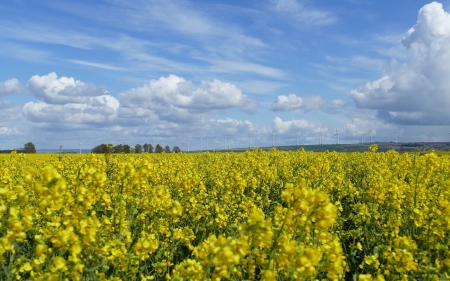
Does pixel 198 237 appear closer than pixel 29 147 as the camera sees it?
Yes

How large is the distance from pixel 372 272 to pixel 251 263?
54.7 inches

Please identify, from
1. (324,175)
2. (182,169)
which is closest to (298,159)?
(324,175)

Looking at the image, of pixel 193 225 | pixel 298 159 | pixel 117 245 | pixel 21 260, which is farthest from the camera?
pixel 298 159

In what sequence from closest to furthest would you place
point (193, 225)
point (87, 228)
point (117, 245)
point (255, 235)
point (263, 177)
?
point (255, 235) → point (87, 228) → point (117, 245) → point (193, 225) → point (263, 177)

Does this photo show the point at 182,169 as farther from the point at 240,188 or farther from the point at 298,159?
the point at 298,159

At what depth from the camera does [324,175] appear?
10.8 metres

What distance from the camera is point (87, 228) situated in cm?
307

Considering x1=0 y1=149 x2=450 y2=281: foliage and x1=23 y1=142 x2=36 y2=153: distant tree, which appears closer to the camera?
x1=0 y1=149 x2=450 y2=281: foliage

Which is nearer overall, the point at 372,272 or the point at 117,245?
the point at 117,245

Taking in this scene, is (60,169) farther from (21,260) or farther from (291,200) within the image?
(291,200)

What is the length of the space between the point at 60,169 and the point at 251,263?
18.2ft

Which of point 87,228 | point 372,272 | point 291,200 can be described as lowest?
point 372,272

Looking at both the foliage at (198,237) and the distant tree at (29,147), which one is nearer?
the foliage at (198,237)

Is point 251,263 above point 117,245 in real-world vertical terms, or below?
below
